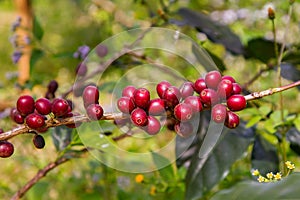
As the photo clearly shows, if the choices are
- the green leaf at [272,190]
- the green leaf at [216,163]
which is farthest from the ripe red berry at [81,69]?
the green leaf at [272,190]

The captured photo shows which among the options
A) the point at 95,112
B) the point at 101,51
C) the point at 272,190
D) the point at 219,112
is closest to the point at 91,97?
the point at 95,112

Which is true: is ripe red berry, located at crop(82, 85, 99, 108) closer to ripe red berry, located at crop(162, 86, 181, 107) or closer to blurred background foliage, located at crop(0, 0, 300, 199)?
ripe red berry, located at crop(162, 86, 181, 107)

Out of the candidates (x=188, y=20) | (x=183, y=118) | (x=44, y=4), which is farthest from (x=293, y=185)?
(x=44, y=4)

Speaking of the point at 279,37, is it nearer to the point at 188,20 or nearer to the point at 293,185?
the point at 188,20

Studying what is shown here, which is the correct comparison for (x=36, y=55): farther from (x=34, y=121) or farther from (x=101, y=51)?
(x=34, y=121)

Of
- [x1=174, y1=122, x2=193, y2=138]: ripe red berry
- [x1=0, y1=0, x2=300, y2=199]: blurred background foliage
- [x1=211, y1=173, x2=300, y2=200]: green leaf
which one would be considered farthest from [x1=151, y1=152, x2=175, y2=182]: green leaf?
[x1=211, y1=173, x2=300, y2=200]: green leaf
